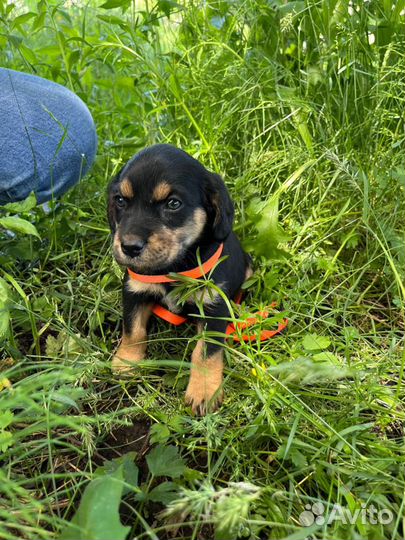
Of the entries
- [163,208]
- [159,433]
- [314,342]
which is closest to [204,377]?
[159,433]

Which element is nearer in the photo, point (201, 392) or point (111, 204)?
point (201, 392)

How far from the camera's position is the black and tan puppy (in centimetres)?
220

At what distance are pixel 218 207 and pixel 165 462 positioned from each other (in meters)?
1.12

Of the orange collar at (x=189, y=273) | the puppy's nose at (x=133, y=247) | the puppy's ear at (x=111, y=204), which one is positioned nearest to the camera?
the puppy's nose at (x=133, y=247)

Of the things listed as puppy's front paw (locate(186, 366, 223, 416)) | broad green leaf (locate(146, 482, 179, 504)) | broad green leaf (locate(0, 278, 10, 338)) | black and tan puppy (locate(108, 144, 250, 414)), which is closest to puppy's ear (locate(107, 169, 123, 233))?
black and tan puppy (locate(108, 144, 250, 414))

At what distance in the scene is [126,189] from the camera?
7.59 ft

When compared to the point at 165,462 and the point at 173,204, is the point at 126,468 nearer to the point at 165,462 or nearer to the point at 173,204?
the point at 165,462

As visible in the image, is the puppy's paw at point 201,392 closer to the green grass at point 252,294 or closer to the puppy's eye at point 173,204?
the green grass at point 252,294

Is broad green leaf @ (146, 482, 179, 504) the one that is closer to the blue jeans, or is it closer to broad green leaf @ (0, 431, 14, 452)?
broad green leaf @ (0, 431, 14, 452)

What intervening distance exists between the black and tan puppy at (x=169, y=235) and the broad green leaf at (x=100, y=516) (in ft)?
2.68

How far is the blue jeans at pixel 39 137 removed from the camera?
2635 millimetres

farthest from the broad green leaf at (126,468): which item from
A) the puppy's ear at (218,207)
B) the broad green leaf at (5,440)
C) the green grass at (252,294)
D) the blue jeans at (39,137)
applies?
the blue jeans at (39,137)

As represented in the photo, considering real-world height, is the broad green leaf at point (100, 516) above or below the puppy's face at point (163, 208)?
below

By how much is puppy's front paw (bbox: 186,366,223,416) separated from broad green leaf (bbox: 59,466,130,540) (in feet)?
2.97
